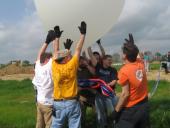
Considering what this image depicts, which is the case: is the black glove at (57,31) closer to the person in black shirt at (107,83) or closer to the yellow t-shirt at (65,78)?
the yellow t-shirt at (65,78)

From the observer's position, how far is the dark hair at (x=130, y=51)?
5.95 meters

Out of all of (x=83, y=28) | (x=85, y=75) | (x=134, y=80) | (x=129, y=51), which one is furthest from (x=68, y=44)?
(x=134, y=80)

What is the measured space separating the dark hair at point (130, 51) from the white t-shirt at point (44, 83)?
69.0 inches

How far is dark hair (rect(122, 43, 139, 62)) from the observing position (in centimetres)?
595

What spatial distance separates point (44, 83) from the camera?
7418 millimetres

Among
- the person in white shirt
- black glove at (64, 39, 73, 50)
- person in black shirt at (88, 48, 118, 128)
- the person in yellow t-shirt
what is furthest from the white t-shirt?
person in black shirt at (88, 48, 118, 128)

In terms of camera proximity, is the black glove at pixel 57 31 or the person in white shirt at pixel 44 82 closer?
the black glove at pixel 57 31

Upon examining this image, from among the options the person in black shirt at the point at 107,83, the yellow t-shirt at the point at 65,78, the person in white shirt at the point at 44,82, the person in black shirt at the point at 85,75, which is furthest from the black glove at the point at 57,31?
the person in black shirt at the point at 85,75

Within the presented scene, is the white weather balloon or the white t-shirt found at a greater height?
the white weather balloon

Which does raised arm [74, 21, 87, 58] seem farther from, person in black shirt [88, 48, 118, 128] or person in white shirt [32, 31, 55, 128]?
person in black shirt [88, 48, 118, 128]

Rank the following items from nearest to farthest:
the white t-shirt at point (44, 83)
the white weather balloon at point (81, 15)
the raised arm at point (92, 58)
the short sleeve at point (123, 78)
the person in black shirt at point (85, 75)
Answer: the short sleeve at point (123, 78)
the white weather balloon at point (81, 15)
the white t-shirt at point (44, 83)
the raised arm at point (92, 58)
the person in black shirt at point (85, 75)

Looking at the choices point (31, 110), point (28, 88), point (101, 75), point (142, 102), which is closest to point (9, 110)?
point (31, 110)

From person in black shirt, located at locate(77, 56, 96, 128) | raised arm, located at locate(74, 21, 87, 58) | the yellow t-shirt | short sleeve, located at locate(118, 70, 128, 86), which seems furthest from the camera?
person in black shirt, located at locate(77, 56, 96, 128)

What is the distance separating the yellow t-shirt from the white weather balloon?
60 centimetres
